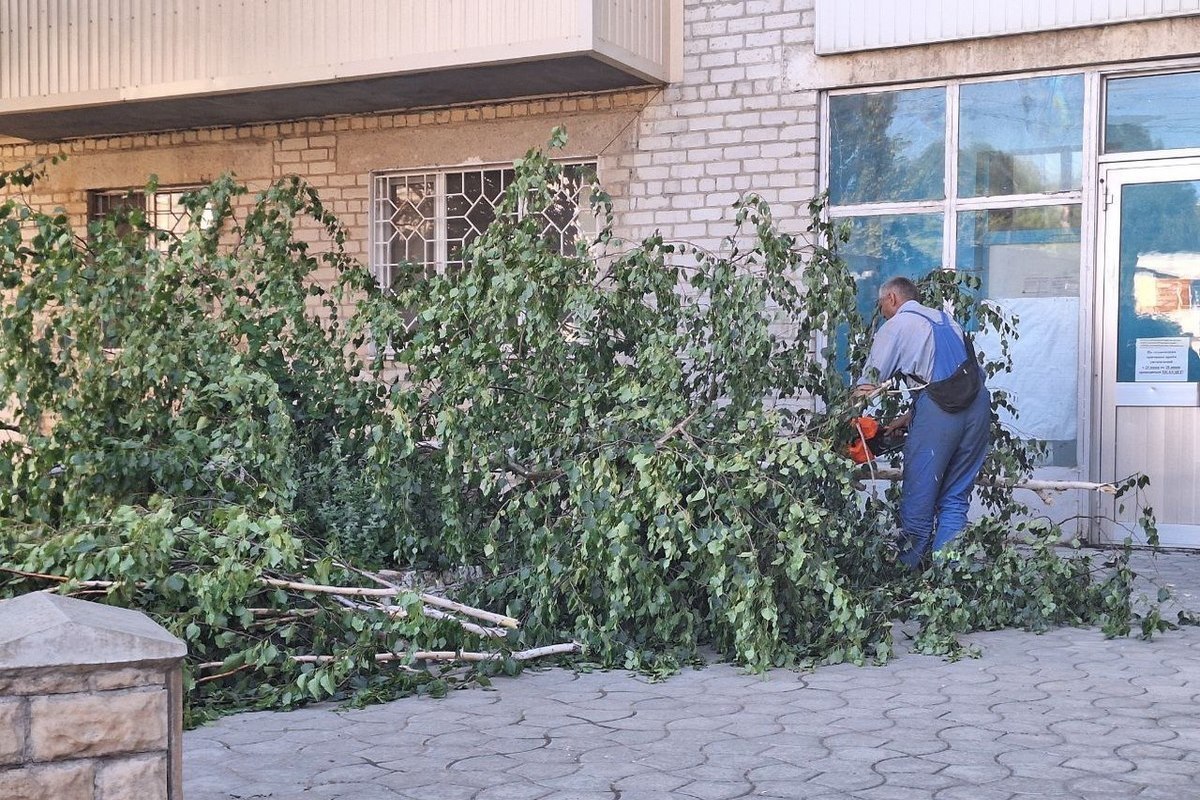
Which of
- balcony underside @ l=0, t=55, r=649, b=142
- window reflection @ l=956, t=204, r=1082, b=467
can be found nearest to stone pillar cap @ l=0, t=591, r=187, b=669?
balcony underside @ l=0, t=55, r=649, b=142

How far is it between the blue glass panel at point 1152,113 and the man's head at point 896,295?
9.28 ft

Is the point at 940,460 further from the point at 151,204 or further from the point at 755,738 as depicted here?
the point at 151,204

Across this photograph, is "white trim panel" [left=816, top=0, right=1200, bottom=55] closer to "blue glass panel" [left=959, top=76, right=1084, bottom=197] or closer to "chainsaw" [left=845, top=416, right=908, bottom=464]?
"blue glass panel" [left=959, top=76, right=1084, bottom=197]

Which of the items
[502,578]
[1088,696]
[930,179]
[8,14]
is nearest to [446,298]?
[502,578]

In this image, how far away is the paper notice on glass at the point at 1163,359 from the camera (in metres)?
9.62

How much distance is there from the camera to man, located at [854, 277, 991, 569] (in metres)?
7.43

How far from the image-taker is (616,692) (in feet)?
18.8

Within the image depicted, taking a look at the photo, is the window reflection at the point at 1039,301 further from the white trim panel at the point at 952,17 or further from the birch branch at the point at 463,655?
the birch branch at the point at 463,655

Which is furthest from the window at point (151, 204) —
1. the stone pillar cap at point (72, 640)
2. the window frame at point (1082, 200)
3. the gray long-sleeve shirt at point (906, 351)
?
the stone pillar cap at point (72, 640)

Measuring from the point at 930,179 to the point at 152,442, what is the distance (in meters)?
5.81

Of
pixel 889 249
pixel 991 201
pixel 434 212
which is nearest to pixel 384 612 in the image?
pixel 889 249

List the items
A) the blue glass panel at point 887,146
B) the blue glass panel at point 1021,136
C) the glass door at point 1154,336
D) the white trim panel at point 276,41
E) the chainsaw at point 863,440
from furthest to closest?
the blue glass panel at point 887,146, the white trim panel at point 276,41, the blue glass panel at point 1021,136, the glass door at point 1154,336, the chainsaw at point 863,440

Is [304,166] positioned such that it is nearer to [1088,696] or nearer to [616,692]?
[616,692]

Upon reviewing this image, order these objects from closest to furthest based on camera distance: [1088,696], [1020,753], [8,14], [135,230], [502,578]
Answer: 1. [1020,753]
2. [1088,696]
3. [502,578]
4. [135,230]
5. [8,14]
